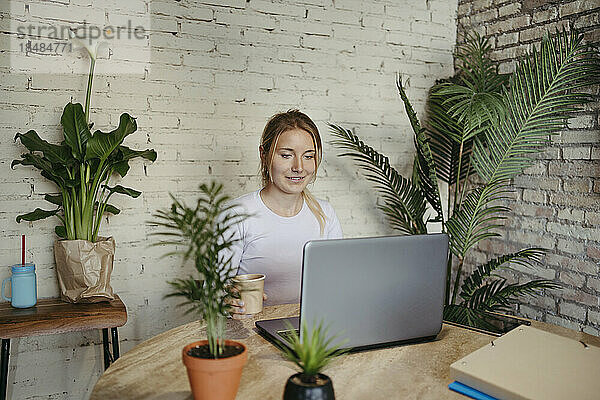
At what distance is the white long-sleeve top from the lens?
231 cm

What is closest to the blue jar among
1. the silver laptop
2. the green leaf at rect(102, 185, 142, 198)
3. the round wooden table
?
the green leaf at rect(102, 185, 142, 198)

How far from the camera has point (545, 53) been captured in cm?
258

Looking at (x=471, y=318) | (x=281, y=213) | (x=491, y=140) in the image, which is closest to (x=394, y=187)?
(x=491, y=140)

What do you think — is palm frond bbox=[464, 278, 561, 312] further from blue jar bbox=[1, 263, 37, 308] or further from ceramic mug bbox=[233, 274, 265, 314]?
blue jar bbox=[1, 263, 37, 308]

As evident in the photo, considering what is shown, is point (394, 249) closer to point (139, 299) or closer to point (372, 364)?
point (372, 364)

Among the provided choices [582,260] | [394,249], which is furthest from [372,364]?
[582,260]

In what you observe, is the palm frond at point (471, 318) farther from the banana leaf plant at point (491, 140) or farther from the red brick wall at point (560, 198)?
the red brick wall at point (560, 198)

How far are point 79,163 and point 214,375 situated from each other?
1637 mm

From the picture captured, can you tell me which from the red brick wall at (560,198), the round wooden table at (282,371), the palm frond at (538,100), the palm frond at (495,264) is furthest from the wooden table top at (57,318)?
the red brick wall at (560,198)

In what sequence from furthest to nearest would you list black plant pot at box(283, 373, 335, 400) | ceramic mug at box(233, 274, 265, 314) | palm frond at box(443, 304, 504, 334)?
palm frond at box(443, 304, 504, 334), ceramic mug at box(233, 274, 265, 314), black plant pot at box(283, 373, 335, 400)

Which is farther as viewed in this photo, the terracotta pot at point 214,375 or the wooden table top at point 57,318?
the wooden table top at point 57,318

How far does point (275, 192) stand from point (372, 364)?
1129mm

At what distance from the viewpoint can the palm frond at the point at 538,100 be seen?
2.54 meters

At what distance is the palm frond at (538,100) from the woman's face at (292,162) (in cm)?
95
